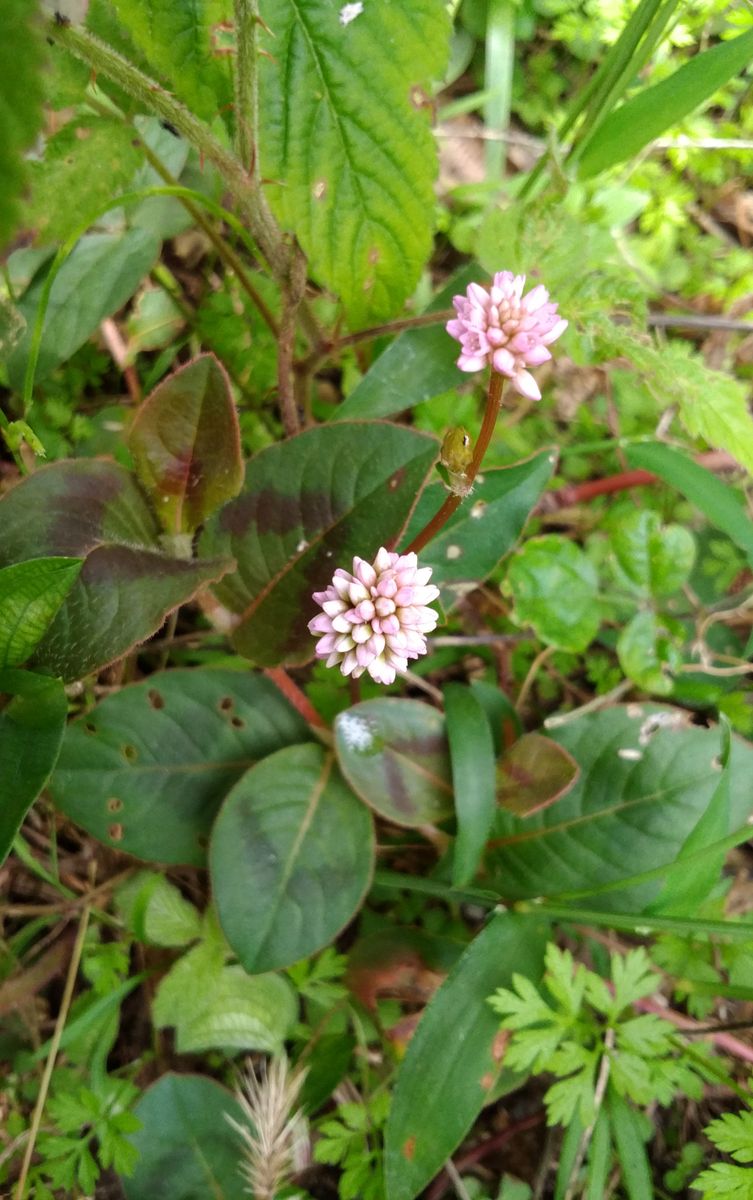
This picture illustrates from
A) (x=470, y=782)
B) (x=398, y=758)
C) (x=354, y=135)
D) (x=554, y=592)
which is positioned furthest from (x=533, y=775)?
(x=354, y=135)

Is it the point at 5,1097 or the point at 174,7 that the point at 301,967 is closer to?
the point at 5,1097

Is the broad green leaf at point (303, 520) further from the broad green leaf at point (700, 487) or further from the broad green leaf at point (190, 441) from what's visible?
the broad green leaf at point (700, 487)

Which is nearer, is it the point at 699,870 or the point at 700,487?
the point at 699,870

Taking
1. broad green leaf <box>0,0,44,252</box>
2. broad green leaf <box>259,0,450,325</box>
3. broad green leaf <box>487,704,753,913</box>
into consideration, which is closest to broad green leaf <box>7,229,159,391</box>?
broad green leaf <box>259,0,450,325</box>

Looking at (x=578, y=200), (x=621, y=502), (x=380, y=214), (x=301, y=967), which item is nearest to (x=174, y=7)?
(x=380, y=214)

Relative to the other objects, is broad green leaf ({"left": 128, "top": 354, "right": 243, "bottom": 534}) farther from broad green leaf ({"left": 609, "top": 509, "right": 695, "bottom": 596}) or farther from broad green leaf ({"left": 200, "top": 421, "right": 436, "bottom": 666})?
broad green leaf ({"left": 609, "top": 509, "right": 695, "bottom": 596})

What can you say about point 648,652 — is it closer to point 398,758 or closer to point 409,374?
point 398,758
